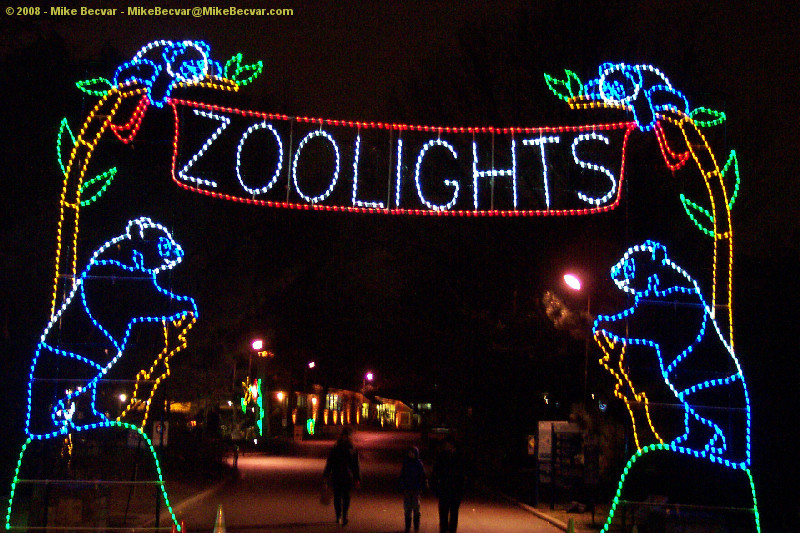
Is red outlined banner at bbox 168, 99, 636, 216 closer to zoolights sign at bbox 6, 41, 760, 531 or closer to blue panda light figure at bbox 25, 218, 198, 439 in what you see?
zoolights sign at bbox 6, 41, 760, 531

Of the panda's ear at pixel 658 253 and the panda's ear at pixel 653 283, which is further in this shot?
the panda's ear at pixel 658 253

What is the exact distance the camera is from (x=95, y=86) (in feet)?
39.9

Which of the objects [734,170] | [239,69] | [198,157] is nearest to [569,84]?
[734,170]

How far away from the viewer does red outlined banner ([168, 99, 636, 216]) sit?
39.4 feet

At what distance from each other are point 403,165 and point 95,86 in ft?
19.8

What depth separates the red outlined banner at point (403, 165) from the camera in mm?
12016

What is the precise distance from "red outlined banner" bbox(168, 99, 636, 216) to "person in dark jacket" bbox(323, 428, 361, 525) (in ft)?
13.5

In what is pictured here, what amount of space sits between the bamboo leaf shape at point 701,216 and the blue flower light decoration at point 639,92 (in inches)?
45.3

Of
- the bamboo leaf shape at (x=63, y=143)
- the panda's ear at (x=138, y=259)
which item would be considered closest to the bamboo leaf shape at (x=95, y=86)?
the bamboo leaf shape at (x=63, y=143)

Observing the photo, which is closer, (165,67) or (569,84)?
(165,67)

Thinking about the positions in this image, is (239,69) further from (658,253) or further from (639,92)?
(658,253)

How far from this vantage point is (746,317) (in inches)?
672

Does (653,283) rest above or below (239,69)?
below

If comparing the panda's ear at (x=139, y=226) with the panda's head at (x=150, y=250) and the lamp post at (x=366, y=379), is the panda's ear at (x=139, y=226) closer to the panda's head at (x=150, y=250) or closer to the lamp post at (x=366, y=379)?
the panda's head at (x=150, y=250)
